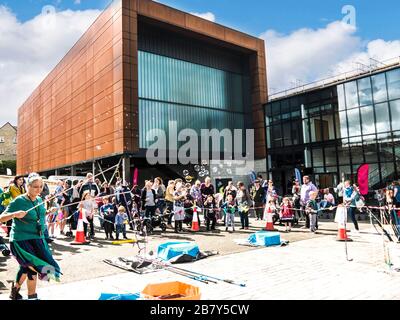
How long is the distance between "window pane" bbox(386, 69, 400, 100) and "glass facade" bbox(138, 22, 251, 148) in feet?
44.7

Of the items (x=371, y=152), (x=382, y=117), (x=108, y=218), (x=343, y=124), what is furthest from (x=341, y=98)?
(x=108, y=218)

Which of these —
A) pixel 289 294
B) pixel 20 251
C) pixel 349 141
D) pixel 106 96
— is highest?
pixel 106 96

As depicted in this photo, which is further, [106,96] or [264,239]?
[106,96]

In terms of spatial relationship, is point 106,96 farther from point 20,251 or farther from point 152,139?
point 20,251

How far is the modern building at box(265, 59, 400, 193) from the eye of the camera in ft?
71.3

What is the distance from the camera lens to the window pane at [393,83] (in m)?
21.4

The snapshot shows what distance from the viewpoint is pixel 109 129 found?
2633cm

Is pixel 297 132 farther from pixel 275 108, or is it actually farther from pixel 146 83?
pixel 146 83

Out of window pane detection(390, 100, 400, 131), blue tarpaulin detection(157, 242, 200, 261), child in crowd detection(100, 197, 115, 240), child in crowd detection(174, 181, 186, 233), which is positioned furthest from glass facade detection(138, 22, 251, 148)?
blue tarpaulin detection(157, 242, 200, 261)

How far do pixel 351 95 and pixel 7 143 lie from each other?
3087 inches

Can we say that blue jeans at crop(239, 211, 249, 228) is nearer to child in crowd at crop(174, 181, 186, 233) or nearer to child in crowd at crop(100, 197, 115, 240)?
child in crowd at crop(174, 181, 186, 233)
